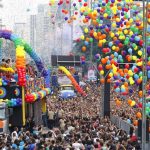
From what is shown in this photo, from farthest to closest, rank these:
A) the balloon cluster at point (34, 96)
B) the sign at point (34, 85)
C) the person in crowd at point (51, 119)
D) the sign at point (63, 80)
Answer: the sign at point (63, 80), the person in crowd at point (51, 119), the sign at point (34, 85), the balloon cluster at point (34, 96)

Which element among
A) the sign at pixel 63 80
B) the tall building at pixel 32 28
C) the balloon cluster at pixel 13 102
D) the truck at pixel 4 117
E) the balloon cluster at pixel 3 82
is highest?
→ the tall building at pixel 32 28

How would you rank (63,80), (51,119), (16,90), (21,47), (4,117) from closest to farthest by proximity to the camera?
(4,117), (16,90), (21,47), (51,119), (63,80)

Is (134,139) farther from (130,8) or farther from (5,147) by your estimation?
(130,8)

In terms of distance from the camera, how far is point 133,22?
18.9 m

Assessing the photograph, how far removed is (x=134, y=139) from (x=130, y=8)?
17.2ft

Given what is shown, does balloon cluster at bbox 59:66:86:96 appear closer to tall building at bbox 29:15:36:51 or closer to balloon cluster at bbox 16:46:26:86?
balloon cluster at bbox 16:46:26:86

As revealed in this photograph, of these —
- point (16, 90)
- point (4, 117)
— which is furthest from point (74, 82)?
point (4, 117)

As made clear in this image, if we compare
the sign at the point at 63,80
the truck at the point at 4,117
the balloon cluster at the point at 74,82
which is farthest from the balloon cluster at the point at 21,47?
the sign at the point at 63,80

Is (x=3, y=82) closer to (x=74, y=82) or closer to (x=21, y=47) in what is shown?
(x=21, y=47)

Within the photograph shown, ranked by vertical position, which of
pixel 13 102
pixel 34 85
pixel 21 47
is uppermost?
pixel 21 47

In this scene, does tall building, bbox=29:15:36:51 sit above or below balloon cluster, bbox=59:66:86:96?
above

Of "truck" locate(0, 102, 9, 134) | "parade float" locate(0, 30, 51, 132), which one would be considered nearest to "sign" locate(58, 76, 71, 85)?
"parade float" locate(0, 30, 51, 132)

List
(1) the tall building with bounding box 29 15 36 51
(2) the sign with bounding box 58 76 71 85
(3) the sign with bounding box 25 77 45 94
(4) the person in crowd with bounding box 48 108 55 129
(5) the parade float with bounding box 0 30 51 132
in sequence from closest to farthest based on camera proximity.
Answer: (5) the parade float with bounding box 0 30 51 132, (3) the sign with bounding box 25 77 45 94, (4) the person in crowd with bounding box 48 108 55 129, (2) the sign with bounding box 58 76 71 85, (1) the tall building with bounding box 29 15 36 51

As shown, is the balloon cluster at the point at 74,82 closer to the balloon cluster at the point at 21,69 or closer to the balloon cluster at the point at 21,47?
the balloon cluster at the point at 21,47
